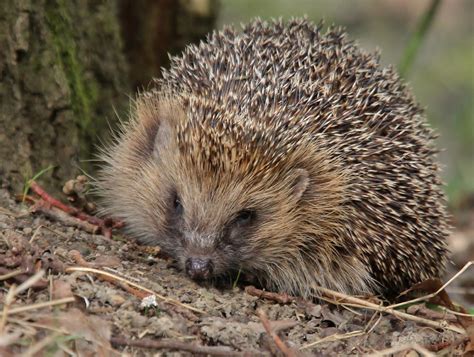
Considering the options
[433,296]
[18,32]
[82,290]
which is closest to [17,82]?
[18,32]

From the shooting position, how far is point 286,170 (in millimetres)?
4184

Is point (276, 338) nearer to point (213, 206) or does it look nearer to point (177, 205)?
point (213, 206)

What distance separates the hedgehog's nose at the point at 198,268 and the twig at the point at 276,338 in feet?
1.32

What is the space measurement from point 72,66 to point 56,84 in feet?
0.89

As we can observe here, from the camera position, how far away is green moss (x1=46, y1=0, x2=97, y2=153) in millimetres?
4476

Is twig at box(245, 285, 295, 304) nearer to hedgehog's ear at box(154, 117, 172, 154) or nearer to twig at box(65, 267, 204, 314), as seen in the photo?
twig at box(65, 267, 204, 314)

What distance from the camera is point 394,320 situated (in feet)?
13.0

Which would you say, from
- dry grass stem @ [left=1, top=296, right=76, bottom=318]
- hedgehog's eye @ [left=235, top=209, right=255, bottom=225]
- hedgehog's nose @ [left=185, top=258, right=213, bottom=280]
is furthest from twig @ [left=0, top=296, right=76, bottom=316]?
hedgehog's eye @ [left=235, top=209, right=255, bottom=225]

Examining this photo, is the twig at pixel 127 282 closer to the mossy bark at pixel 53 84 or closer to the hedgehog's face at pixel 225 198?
the hedgehog's face at pixel 225 198

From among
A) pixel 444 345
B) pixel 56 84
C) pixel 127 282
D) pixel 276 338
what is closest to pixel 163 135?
pixel 56 84

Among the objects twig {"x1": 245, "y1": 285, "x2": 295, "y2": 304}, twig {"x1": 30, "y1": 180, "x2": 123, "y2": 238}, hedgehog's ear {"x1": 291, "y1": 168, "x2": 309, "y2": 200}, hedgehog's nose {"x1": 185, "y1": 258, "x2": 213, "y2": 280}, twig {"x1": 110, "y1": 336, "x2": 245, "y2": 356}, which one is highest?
hedgehog's ear {"x1": 291, "y1": 168, "x2": 309, "y2": 200}

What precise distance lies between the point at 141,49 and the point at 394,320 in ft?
10.3

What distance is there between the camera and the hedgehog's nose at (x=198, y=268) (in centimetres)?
386

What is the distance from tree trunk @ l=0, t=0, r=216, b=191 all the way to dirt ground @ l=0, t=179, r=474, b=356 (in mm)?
362
